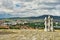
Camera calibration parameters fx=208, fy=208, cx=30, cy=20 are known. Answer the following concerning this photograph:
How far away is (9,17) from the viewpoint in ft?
22.5

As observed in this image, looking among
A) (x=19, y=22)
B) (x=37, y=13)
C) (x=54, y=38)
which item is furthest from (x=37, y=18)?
(x=54, y=38)

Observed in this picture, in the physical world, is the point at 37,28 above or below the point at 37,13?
below

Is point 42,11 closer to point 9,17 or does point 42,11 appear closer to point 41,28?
point 41,28

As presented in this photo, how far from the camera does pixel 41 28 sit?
22.2ft

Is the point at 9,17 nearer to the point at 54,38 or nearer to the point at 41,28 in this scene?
the point at 41,28

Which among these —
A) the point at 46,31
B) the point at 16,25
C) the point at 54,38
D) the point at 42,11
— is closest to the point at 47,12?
the point at 42,11

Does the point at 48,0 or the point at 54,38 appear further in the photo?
the point at 48,0

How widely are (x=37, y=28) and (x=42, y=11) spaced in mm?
584

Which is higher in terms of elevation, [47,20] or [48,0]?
[48,0]

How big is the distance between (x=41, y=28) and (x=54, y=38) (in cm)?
141

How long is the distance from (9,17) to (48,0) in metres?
1.39

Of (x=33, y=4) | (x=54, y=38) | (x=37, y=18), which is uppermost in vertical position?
(x=33, y=4)

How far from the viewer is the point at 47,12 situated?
22.0ft

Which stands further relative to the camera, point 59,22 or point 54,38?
point 59,22
